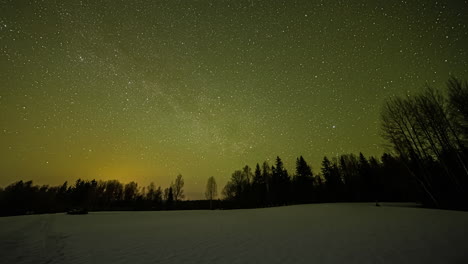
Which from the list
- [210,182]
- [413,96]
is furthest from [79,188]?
[413,96]

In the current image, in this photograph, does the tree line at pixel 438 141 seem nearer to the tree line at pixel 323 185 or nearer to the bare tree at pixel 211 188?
the tree line at pixel 323 185

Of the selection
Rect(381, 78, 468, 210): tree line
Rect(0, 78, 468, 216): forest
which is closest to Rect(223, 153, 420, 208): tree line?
Rect(0, 78, 468, 216): forest

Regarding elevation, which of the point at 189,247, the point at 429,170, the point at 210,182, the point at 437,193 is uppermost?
the point at 210,182

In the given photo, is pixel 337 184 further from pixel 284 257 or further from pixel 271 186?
pixel 284 257

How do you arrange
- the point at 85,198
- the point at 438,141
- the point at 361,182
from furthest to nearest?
the point at 85,198 → the point at 361,182 → the point at 438,141

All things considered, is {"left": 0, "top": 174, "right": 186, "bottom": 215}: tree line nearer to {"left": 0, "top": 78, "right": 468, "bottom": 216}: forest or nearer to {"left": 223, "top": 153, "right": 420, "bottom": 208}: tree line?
{"left": 0, "top": 78, "right": 468, "bottom": 216}: forest

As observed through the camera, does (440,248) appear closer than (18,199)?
Yes

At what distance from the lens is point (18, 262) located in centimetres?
539

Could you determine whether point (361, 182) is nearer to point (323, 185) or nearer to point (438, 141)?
point (323, 185)

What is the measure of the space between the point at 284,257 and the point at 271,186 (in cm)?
4693

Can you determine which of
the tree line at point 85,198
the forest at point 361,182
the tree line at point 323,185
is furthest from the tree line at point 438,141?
the tree line at point 85,198

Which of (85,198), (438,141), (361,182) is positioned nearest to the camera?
(438,141)

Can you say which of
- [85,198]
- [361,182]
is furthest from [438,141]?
[85,198]

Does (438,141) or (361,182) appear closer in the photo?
(438,141)
